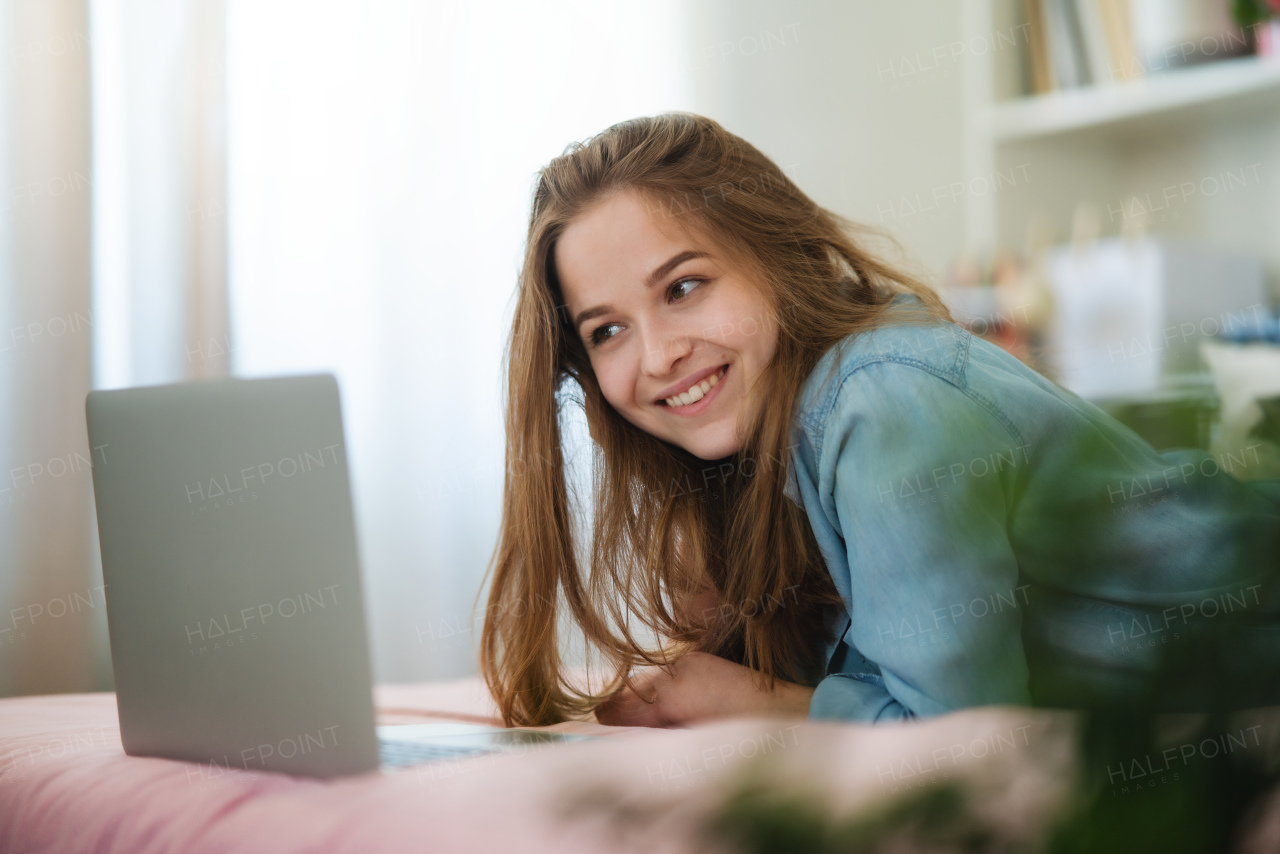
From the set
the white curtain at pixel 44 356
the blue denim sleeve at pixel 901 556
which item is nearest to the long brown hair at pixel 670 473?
the blue denim sleeve at pixel 901 556

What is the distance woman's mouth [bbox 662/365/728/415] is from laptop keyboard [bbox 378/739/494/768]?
416mm

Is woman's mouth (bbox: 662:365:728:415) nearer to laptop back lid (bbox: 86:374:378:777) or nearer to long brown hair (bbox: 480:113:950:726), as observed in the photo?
long brown hair (bbox: 480:113:950:726)

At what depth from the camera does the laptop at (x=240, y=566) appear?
2.02 feet

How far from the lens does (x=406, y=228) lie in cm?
175

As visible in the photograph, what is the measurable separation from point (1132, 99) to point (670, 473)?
123cm

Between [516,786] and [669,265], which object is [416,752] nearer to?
[516,786]

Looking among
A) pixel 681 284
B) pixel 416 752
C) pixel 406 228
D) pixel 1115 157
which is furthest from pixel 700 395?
pixel 1115 157

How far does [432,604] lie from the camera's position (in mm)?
1775

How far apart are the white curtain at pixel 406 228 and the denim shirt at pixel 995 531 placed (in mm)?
932

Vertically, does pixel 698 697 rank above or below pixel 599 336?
below

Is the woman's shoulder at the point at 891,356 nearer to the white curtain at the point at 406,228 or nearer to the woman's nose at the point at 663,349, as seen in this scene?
the woman's nose at the point at 663,349

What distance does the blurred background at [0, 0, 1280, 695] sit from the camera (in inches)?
55.1

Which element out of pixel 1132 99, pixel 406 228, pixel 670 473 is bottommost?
pixel 670 473

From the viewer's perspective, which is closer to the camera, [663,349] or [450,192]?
[663,349]
